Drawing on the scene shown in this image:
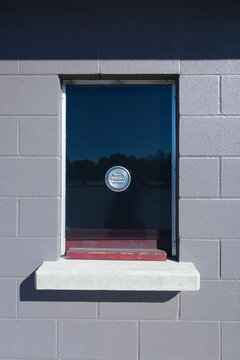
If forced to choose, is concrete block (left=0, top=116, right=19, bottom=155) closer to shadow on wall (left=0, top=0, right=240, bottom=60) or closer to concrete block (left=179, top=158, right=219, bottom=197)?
shadow on wall (left=0, top=0, right=240, bottom=60)

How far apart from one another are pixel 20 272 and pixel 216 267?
1.33 metres

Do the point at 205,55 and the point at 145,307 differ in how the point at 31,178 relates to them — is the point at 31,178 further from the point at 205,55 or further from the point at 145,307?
the point at 205,55

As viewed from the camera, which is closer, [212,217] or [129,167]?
[212,217]

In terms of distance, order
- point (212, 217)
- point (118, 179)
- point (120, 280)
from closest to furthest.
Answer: point (120, 280) < point (212, 217) < point (118, 179)

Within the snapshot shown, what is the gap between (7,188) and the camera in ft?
6.52

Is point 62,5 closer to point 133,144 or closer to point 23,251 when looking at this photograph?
point 133,144

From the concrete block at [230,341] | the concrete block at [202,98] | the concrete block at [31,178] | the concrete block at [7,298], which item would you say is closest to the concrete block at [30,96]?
the concrete block at [31,178]

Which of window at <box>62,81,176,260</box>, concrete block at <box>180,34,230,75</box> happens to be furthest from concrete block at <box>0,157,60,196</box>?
concrete block at <box>180,34,230,75</box>

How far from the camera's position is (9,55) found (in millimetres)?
2002

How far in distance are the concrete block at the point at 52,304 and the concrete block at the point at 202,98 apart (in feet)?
4.66

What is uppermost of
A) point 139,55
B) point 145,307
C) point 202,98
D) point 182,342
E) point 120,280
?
point 139,55

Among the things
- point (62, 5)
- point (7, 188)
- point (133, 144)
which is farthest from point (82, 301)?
point (62, 5)

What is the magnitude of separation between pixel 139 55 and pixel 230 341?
2031 millimetres

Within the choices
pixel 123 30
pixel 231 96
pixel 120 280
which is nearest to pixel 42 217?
pixel 120 280
